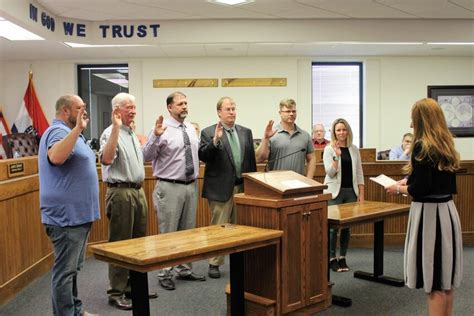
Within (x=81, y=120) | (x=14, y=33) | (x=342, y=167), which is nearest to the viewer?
(x=81, y=120)

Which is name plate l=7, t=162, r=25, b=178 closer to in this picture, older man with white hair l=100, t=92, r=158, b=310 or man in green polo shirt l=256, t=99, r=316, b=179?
older man with white hair l=100, t=92, r=158, b=310

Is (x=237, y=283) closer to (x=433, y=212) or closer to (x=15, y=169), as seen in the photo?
(x=433, y=212)

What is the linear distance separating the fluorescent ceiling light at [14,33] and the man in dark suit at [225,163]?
9.18 ft

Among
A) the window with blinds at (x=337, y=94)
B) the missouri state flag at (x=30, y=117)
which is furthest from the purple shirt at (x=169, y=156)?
the window with blinds at (x=337, y=94)

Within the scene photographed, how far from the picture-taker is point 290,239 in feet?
9.71

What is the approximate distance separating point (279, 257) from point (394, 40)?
16.3 ft

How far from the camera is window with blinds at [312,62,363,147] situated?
8.62 metres

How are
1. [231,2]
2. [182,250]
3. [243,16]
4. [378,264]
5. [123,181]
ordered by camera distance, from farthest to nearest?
[243,16]
[231,2]
[378,264]
[123,181]
[182,250]

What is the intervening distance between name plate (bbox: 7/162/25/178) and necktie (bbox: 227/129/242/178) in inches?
67.6

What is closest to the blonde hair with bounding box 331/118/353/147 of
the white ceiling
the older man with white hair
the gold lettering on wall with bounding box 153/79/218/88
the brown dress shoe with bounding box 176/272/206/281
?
the brown dress shoe with bounding box 176/272/206/281

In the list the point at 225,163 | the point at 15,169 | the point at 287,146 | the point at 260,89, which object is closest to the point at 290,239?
the point at 225,163

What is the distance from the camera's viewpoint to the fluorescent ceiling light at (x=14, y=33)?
5.44 metres

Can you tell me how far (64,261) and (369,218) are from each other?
81.8 inches

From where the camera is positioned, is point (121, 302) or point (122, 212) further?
point (121, 302)
